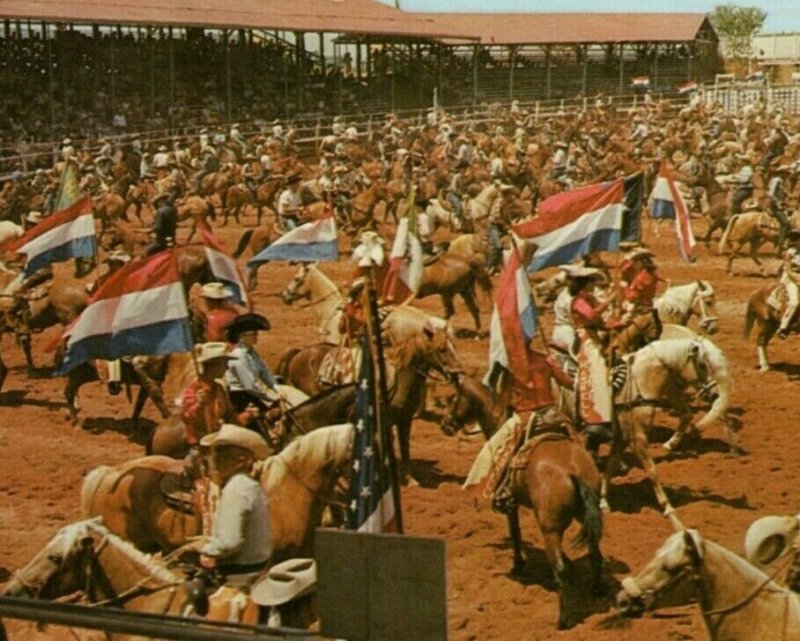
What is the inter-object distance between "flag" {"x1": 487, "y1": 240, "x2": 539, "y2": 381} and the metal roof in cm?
4776

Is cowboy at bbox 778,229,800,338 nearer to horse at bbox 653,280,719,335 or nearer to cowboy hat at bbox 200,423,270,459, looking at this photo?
horse at bbox 653,280,719,335

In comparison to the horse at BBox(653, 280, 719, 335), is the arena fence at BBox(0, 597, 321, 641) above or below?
above

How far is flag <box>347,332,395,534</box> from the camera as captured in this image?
675cm

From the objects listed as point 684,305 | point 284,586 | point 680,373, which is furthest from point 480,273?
point 284,586

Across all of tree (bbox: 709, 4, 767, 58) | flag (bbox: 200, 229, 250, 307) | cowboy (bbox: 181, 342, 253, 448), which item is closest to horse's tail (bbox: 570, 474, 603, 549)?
cowboy (bbox: 181, 342, 253, 448)

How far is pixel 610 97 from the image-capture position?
55375 mm

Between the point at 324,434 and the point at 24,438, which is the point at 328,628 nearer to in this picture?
the point at 324,434

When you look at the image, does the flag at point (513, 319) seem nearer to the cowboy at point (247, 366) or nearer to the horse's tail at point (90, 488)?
the cowboy at point (247, 366)

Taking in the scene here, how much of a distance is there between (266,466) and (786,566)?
10.6 feet

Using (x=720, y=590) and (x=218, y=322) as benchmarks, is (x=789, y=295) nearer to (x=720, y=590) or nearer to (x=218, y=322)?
(x=218, y=322)

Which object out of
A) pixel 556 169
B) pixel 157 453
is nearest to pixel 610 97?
pixel 556 169

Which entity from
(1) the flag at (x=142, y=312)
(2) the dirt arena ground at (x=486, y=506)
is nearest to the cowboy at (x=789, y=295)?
(2) the dirt arena ground at (x=486, y=506)

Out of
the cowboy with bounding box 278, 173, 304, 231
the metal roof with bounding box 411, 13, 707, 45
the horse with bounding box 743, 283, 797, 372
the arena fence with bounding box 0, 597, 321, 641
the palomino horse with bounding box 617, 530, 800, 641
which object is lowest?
the horse with bounding box 743, 283, 797, 372

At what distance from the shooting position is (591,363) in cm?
1112
